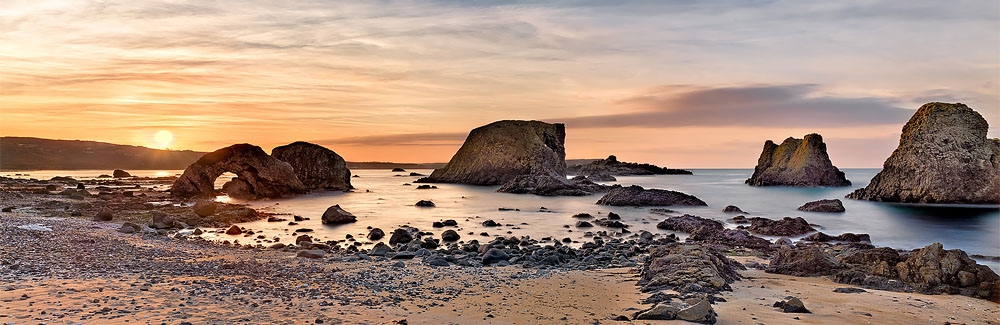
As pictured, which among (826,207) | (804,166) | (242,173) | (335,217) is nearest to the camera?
(335,217)

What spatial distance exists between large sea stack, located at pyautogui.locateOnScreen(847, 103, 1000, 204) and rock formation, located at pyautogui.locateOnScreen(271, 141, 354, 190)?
136ft

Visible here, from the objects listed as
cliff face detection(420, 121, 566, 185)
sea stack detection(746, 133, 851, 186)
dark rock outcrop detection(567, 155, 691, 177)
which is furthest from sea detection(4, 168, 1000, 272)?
dark rock outcrop detection(567, 155, 691, 177)

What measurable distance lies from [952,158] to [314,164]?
44814 mm

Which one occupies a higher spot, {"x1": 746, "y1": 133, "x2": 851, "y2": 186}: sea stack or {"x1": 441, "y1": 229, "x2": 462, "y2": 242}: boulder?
{"x1": 746, "y1": 133, "x2": 851, "y2": 186}: sea stack

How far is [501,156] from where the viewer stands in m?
78.2

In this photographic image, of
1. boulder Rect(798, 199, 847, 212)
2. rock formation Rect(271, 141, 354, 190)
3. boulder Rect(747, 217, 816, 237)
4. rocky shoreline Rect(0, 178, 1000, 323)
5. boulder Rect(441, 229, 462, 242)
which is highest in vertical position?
rock formation Rect(271, 141, 354, 190)

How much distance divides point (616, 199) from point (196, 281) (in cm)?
2931

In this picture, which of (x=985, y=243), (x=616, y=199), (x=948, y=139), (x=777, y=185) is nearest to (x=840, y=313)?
(x=985, y=243)

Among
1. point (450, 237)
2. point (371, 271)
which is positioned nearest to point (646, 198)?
point (450, 237)

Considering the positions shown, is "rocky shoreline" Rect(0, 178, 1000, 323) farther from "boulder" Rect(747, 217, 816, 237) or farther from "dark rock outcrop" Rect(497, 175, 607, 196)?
"dark rock outcrop" Rect(497, 175, 607, 196)

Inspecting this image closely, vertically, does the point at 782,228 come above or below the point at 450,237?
above

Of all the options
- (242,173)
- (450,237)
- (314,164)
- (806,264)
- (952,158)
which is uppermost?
(952,158)

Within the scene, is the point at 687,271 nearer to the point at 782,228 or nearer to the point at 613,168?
the point at 782,228

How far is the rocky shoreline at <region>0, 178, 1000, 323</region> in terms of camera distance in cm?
875
